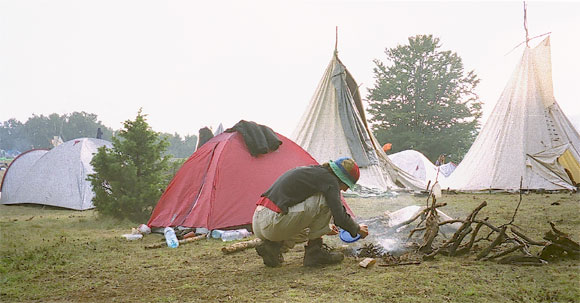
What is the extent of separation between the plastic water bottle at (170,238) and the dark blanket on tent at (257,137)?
4.72 feet

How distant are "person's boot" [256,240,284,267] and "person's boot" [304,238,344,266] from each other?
24 centimetres

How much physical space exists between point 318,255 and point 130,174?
3.89 metres

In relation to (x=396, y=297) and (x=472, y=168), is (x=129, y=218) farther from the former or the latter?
(x=472, y=168)

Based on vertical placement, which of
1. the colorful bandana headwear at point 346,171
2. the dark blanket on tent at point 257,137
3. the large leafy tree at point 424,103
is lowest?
the colorful bandana headwear at point 346,171

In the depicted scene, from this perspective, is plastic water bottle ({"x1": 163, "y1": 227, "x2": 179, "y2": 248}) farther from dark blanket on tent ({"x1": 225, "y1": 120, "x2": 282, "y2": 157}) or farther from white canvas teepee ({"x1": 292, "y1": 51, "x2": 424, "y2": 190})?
white canvas teepee ({"x1": 292, "y1": 51, "x2": 424, "y2": 190})

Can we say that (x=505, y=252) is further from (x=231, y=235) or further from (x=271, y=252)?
(x=231, y=235)

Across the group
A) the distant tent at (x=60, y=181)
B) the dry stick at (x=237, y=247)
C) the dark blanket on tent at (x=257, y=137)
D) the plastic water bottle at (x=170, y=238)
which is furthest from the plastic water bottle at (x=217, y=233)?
A: the distant tent at (x=60, y=181)

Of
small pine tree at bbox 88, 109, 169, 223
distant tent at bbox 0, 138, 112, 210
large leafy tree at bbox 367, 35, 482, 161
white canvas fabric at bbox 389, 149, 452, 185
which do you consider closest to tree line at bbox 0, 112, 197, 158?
large leafy tree at bbox 367, 35, 482, 161

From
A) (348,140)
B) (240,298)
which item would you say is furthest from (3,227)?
(348,140)

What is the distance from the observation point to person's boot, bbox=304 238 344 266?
10.1ft

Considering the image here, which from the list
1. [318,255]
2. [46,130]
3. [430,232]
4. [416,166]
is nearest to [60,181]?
[318,255]

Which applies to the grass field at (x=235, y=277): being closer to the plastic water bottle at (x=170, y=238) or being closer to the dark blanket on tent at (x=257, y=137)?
the plastic water bottle at (x=170, y=238)

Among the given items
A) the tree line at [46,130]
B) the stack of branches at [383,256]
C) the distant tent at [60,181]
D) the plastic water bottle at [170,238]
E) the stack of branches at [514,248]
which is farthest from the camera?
the tree line at [46,130]

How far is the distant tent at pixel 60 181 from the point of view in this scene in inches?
317
